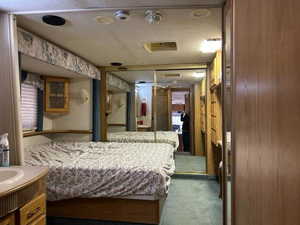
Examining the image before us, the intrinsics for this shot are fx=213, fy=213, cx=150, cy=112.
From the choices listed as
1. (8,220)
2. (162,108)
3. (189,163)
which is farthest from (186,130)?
→ (8,220)

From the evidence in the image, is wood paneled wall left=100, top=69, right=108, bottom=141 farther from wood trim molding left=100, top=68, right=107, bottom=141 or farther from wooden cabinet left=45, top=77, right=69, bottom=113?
wooden cabinet left=45, top=77, right=69, bottom=113

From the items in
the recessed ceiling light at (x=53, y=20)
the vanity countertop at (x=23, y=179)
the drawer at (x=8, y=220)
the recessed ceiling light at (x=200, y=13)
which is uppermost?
the recessed ceiling light at (x=53, y=20)

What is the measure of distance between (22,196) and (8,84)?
95cm


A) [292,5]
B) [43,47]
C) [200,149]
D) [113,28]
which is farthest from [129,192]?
[200,149]

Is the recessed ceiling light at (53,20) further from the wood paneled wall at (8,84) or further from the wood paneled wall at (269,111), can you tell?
Answer: the wood paneled wall at (269,111)

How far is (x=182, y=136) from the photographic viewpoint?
4953 millimetres

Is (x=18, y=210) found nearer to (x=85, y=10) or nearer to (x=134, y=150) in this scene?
(x=85, y=10)

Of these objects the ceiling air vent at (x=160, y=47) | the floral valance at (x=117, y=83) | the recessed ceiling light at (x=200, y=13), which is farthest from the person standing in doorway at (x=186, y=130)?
the recessed ceiling light at (x=200, y=13)

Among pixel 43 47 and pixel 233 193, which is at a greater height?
pixel 43 47

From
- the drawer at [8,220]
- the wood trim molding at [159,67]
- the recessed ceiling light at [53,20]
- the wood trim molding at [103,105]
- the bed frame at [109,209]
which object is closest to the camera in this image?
the drawer at [8,220]

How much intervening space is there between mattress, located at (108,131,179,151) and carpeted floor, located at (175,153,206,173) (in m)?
0.44

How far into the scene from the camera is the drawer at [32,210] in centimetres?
134

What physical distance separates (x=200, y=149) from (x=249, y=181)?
413 centimetres

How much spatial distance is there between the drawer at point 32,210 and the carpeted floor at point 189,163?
3.00m
